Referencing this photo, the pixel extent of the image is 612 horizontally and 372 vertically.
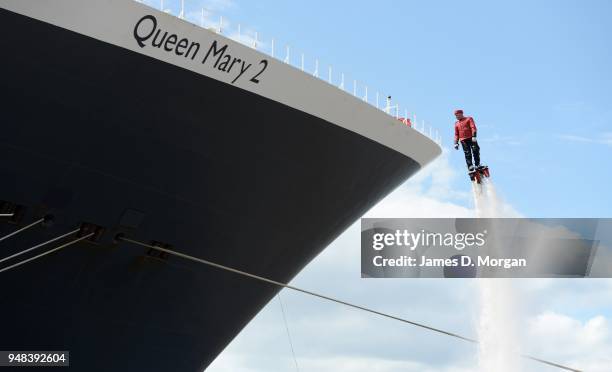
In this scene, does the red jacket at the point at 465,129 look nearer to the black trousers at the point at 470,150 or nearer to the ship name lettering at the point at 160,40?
the black trousers at the point at 470,150

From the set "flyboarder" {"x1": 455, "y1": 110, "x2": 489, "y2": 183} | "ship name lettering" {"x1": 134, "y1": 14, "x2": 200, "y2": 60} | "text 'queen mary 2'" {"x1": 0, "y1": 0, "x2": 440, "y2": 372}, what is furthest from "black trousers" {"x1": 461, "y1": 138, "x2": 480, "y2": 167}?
"ship name lettering" {"x1": 134, "y1": 14, "x2": 200, "y2": 60}

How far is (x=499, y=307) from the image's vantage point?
63.5ft

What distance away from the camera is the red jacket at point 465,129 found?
18.3 m

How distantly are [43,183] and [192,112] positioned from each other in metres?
2.93

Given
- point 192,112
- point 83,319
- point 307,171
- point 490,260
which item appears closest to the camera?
point 192,112

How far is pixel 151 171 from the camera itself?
55.7 feet

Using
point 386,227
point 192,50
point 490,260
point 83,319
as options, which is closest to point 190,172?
point 192,50

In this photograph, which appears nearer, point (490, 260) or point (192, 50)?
point (192, 50)

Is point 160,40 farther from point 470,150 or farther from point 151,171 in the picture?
point 470,150

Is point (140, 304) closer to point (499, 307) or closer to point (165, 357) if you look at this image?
point (165, 357)

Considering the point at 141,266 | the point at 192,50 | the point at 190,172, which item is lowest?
the point at 141,266
